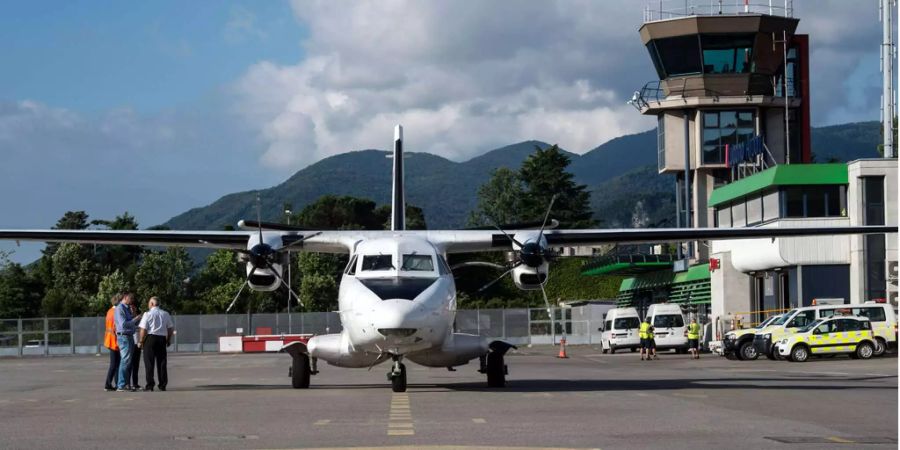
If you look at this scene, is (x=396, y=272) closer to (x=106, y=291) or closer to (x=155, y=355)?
(x=155, y=355)

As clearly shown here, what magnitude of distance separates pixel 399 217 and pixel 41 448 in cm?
1707

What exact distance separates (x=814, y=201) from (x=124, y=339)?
124 ft

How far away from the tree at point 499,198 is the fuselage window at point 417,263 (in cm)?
12366

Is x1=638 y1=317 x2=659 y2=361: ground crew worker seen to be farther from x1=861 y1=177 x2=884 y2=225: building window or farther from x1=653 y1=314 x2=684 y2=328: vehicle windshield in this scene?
x1=861 y1=177 x2=884 y2=225: building window

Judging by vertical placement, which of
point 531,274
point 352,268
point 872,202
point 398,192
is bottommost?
point 531,274

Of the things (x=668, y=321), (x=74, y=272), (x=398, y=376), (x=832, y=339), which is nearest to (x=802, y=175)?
(x=668, y=321)

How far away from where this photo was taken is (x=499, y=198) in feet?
485

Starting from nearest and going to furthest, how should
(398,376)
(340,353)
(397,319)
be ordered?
(397,319) < (398,376) < (340,353)

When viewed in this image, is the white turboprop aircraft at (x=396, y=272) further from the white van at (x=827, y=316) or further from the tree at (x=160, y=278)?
the tree at (x=160, y=278)

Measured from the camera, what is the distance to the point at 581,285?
100 metres

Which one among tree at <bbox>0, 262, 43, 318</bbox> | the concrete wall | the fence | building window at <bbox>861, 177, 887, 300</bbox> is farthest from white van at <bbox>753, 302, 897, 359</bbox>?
tree at <bbox>0, 262, 43, 318</bbox>

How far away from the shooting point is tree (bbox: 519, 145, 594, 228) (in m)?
121

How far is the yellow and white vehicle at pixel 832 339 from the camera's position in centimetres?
3766

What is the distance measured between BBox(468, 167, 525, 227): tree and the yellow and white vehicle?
10721 centimetres
